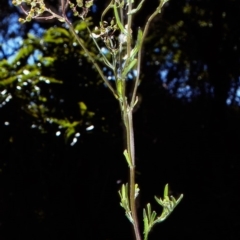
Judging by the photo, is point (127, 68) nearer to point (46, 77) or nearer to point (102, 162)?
point (102, 162)

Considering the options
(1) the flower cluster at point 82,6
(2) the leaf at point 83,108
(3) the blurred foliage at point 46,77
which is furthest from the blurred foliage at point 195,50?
(1) the flower cluster at point 82,6

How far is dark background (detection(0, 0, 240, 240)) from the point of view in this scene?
4.02 metres

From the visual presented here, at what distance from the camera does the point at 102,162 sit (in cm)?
420

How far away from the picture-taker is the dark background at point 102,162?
4023mm

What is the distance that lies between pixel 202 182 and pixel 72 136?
1.47 meters

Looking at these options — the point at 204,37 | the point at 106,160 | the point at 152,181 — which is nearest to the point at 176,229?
the point at 152,181

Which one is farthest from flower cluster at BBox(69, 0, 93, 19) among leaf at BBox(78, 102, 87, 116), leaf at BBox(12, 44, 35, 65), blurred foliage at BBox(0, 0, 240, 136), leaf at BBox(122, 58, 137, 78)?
blurred foliage at BBox(0, 0, 240, 136)

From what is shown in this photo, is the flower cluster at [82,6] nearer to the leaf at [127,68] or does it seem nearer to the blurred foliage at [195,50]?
the leaf at [127,68]

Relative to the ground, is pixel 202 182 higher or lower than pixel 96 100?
lower

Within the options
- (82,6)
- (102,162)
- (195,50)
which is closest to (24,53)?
(102,162)

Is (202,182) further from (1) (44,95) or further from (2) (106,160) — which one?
(1) (44,95)

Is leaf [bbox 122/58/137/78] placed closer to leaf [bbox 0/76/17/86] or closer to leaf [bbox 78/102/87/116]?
leaf [bbox 0/76/17/86]

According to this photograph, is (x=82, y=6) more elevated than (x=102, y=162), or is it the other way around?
(x=102, y=162)

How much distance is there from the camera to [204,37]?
714 centimetres
